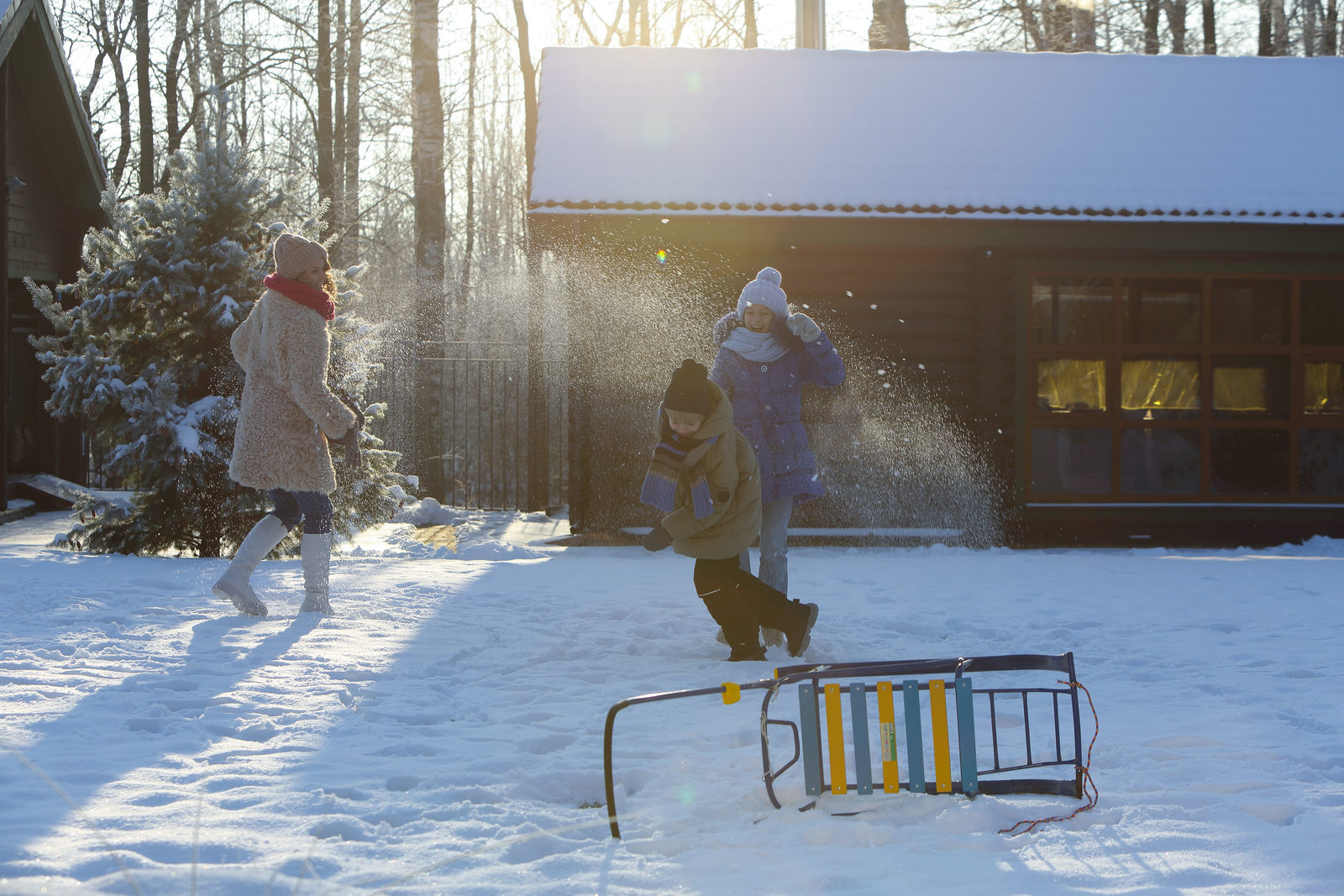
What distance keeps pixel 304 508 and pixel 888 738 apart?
10.5 feet

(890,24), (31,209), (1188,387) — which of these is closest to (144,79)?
(31,209)

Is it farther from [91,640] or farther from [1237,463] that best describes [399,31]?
[91,640]

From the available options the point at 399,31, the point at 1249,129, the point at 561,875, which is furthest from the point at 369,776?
the point at 399,31

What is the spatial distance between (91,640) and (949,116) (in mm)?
8191

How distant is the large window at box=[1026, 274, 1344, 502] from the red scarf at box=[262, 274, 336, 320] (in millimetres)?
6203

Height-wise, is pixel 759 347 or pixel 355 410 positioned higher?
pixel 759 347

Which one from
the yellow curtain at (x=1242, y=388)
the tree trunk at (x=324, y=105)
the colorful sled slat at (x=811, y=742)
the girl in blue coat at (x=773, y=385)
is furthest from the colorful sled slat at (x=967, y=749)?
the tree trunk at (x=324, y=105)

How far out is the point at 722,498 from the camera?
15.5 feet

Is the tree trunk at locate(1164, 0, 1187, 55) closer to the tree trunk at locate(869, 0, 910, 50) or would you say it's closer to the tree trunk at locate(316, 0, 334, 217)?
the tree trunk at locate(869, 0, 910, 50)

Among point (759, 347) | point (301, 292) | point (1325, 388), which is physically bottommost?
point (1325, 388)

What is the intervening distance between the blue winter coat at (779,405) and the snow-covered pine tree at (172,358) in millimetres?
3406

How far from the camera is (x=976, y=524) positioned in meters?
9.19

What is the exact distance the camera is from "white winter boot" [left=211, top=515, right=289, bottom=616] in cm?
518

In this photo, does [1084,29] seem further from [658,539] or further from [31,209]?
[658,539]
